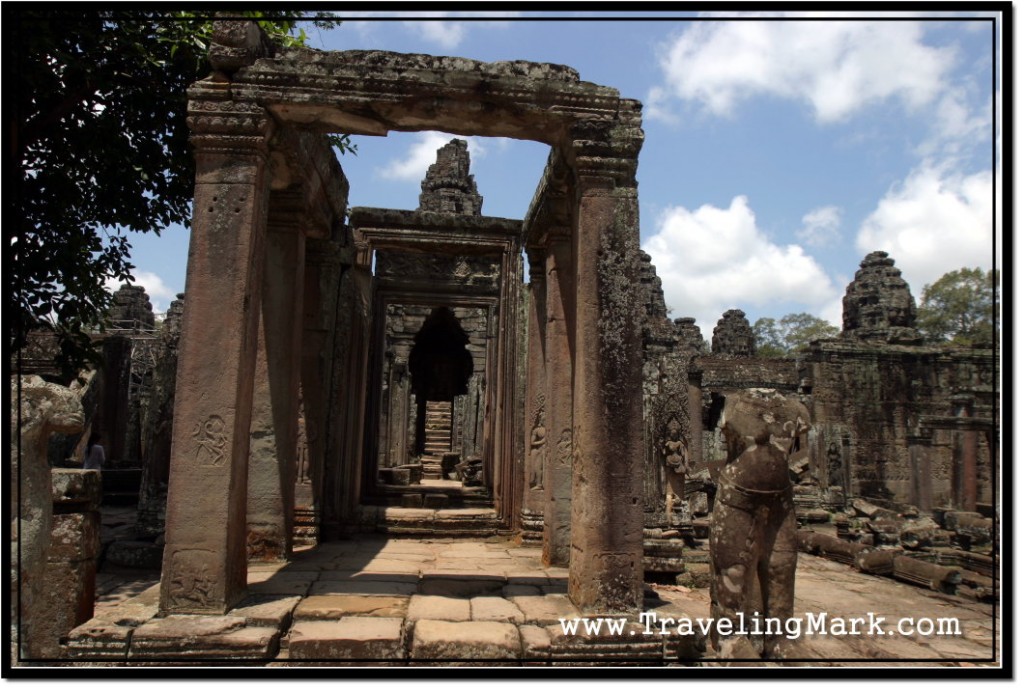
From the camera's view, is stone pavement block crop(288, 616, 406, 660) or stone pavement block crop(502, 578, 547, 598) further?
stone pavement block crop(502, 578, 547, 598)

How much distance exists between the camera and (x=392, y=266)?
10805 mm

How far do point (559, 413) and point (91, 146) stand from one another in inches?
245

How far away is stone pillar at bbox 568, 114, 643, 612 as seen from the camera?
4.94 m

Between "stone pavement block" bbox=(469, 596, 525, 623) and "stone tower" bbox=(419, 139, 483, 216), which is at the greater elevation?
"stone tower" bbox=(419, 139, 483, 216)

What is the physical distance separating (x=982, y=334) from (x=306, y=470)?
37233 millimetres

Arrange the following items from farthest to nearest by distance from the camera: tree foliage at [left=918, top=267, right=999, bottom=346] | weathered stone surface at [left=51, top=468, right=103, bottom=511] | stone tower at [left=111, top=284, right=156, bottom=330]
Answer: tree foliage at [left=918, top=267, right=999, bottom=346], stone tower at [left=111, top=284, right=156, bottom=330], weathered stone surface at [left=51, top=468, right=103, bottom=511]

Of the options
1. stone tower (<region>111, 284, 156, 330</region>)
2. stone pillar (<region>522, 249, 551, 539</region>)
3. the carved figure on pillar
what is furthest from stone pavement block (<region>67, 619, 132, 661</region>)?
stone tower (<region>111, 284, 156, 330</region>)

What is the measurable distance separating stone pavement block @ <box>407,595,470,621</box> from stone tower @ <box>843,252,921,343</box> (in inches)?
861

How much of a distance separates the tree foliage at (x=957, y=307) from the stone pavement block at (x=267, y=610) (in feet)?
125

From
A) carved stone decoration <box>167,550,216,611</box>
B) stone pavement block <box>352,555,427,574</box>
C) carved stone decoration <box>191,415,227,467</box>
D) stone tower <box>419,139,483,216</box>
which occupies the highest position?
stone tower <box>419,139,483,216</box>

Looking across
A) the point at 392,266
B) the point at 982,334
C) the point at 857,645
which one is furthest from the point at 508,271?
the point at 982,334

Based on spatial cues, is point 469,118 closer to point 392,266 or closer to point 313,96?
Result: point 313,96

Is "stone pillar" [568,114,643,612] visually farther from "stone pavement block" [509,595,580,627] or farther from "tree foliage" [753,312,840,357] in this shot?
"tree foliage" [753,312,840,357]

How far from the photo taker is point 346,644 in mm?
4344
